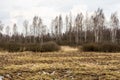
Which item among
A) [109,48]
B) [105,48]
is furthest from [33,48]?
[109,48]

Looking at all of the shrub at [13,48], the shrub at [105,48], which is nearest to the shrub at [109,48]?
the shrub at [105,48]

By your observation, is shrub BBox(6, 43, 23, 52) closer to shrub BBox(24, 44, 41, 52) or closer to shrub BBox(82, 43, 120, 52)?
shrub BBox(24, 44, 41, 52)

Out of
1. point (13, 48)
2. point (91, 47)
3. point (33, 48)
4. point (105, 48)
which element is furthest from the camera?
point (91, 47)

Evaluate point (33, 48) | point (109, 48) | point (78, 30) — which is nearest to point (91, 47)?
point (109, 48)

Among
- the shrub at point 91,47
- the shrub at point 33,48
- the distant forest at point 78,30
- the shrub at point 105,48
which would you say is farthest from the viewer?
the distant forest at point 78,30

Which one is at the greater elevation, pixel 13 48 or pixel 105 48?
pixel 13 48

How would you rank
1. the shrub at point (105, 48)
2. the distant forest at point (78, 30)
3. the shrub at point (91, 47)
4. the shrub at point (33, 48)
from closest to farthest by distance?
the shrub at point (33, 48) → the shrub at point (105, 48) → the shrub at point (91, 47) → the distant forest at point (78, 30)

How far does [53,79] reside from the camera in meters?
14.3

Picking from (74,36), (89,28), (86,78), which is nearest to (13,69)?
(86,78)

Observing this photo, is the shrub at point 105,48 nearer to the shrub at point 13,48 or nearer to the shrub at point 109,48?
the shrub at point 109,48

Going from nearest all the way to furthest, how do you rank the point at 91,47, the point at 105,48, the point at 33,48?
1. the point at 105,48
2. the point at 33,48
3. the point at 91,47

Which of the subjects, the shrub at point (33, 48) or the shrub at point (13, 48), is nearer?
the shrub at point (33, 48)

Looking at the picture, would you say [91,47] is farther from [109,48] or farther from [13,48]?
[13,48]

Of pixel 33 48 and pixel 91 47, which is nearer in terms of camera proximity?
pixel 33 48
